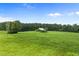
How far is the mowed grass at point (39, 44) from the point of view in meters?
1.96

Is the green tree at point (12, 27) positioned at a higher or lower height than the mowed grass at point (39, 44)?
higher

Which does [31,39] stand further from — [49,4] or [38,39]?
[49,4]

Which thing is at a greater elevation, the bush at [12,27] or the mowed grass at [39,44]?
the bush at [12,27]

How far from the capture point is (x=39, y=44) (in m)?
2.00

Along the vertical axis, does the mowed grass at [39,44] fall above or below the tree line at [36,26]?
below

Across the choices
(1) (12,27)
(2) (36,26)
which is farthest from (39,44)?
(1) (12,27)

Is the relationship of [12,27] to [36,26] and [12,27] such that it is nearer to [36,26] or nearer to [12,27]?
[12,27]

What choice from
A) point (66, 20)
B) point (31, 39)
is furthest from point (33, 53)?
point (66, 20)

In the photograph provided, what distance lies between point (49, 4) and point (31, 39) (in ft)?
1.21

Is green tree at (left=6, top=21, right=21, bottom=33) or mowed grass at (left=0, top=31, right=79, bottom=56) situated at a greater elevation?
green tree at (left=6, top=21, right=21, bottom=33)

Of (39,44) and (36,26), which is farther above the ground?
(36,26)

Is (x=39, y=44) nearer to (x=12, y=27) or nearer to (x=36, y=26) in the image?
(x=36, y=26)

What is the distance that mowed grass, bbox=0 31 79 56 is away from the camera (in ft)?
6.44

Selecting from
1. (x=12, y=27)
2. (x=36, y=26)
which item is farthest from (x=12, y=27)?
(x=36, y=26)
